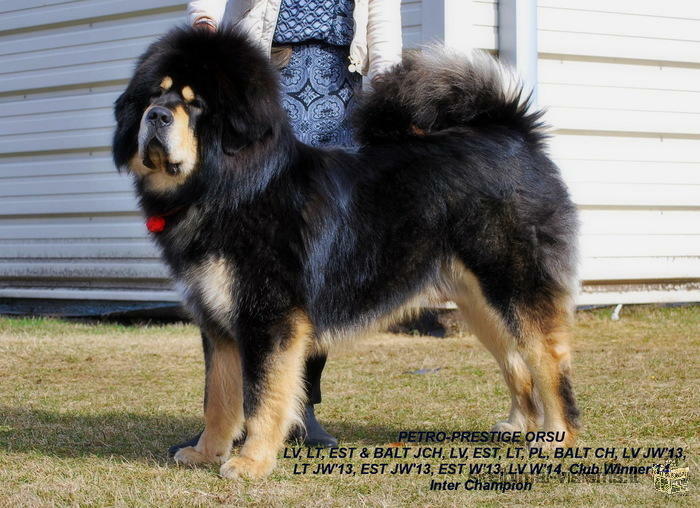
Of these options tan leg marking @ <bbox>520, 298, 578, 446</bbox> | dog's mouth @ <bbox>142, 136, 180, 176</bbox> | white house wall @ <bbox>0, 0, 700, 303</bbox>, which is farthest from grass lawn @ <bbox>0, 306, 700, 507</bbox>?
dog's mouth @ <bbox>142, 136, 180, 176</bbox>

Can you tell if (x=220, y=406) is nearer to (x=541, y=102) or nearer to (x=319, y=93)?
(x=319, y=93)

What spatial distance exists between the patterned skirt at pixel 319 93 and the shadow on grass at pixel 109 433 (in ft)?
4.13

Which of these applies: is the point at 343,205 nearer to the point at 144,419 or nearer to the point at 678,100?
the point at 144,419

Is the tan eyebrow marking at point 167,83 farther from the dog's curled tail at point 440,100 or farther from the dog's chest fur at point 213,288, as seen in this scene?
the dog's curled tail at point 440,100

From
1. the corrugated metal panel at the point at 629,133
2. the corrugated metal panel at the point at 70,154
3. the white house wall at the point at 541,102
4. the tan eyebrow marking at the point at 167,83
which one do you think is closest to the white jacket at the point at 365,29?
the tan eyebrow marking at the point at 167,83

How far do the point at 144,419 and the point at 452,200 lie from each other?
1.81 metres

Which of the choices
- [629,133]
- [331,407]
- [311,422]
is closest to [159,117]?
[311,422]

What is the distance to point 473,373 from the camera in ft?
17.3

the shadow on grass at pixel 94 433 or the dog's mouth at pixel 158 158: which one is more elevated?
the dog's mouth at pixel 158 158

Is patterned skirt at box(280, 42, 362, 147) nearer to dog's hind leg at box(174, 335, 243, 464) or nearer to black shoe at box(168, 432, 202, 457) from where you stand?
dog's hind leg at box(174, 335, 243, 464)

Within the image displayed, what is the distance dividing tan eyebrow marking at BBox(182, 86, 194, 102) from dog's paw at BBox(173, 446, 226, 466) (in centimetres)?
130

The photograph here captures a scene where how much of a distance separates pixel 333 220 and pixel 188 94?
0.69 metres

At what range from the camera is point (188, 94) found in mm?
3129

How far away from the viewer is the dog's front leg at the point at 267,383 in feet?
10.3
